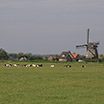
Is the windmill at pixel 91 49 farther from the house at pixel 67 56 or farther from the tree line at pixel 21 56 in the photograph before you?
the tree line at pixel 21 56

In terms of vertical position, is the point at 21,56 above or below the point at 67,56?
above

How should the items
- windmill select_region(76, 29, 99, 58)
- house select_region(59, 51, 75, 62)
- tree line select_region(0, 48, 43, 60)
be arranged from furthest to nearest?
tree line select_region(0, 48, 43, 60), house select_region(59, 51, 75, 62), windmill select_region(76, 29, 99, 58)

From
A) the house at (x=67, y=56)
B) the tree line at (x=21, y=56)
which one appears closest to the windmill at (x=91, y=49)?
the house at (x=67, y=56)

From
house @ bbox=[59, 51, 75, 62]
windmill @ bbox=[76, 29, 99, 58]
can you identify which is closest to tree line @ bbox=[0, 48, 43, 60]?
house @ bbox=[59, 51, 75, 62]

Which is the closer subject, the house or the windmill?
the windmill

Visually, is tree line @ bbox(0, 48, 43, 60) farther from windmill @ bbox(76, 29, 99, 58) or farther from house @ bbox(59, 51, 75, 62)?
windmill @ bbox(76, 29, 99, 58)

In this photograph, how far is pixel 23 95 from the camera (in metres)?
19.0

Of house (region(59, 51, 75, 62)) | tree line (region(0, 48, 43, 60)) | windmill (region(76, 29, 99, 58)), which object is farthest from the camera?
tree line (region(0, 48, 43, 60))

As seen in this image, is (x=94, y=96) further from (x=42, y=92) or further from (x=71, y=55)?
(x=71, y=55)

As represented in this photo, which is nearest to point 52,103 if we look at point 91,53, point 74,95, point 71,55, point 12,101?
point 12,101

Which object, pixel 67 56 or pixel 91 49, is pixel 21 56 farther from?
pixel 91 49

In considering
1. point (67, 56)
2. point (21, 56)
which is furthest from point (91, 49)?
point (21, 56)

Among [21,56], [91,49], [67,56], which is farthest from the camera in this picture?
[21,56]

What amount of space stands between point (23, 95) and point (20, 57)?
161919 millimetres
